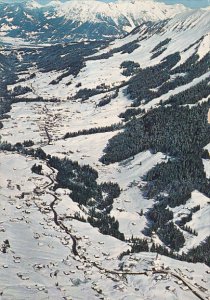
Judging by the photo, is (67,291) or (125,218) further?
(125,218)

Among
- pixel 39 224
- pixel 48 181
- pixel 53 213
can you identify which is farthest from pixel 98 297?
pixel 48 181

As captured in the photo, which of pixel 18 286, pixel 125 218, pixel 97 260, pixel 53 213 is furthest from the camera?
pixel 125 218

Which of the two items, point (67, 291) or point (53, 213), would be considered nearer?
point (67, 291)

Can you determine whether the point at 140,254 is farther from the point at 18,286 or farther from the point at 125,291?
the point at 18,286

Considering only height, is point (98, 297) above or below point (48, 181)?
above

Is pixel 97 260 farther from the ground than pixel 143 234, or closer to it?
farther from the ground

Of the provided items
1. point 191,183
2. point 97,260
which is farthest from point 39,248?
point 191,183

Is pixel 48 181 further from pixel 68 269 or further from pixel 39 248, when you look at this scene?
pixel 68 269

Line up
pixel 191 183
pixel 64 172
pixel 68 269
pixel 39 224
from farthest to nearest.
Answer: pixel 64 172 → pixel 191 183 → pixel 39 224 → pixel 68 269

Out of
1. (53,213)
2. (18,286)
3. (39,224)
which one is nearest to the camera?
(18,286)
